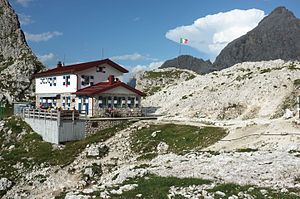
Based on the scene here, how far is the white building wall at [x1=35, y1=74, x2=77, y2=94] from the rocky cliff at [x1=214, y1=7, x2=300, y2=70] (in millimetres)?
101128

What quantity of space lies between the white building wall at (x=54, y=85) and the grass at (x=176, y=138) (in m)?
19.0

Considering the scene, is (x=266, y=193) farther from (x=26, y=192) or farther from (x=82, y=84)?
(x=82, y=84)

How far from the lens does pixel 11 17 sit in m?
124

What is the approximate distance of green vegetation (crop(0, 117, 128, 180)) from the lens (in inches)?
1622

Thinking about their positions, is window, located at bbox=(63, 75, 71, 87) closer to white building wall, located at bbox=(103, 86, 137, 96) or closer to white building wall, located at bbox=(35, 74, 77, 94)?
white building wall, located at bbox=(35, 74, 77, 94)

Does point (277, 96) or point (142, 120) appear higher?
point (277, 96)

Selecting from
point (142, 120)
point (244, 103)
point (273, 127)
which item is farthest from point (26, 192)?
point (244, 103)

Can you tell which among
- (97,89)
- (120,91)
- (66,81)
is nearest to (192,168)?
(97,89)

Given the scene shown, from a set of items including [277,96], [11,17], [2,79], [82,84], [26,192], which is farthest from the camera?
[11,17]

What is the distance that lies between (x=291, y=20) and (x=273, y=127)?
14433cm

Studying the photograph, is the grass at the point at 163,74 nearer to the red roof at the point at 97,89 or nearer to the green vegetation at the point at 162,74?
the green vegetation at the point at 162,74

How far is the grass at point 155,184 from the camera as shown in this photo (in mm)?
20953

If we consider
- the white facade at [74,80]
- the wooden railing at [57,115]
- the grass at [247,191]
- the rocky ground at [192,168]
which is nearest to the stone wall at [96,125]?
the wooden railing at [57,115]

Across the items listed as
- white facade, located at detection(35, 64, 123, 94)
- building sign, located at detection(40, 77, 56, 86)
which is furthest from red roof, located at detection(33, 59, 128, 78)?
building sign, located at detection(40, 77, 56, 86)
